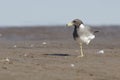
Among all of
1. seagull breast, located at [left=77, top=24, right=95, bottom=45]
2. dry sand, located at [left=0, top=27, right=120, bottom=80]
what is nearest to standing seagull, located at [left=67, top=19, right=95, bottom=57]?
seagull breast, located at [left=77, top=24, right=95, bottom=45]

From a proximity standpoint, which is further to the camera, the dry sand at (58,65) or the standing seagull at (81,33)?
the standing seagull at (81,33)

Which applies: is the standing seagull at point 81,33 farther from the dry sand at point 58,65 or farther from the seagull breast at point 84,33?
the dry sand at point 58,65

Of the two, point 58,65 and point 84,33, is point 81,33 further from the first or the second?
point 58,65

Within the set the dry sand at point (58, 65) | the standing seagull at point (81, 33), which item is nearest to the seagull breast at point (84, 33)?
the standing seagull at point (81, 33)

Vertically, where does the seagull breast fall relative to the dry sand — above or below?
above

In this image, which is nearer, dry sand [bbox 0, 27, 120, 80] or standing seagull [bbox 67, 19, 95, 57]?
dry sand [bbox 0, 27, 120, 80]

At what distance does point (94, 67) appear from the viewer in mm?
15766

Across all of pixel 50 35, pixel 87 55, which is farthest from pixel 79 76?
pixel 50 35

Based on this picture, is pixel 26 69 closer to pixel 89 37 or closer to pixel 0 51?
pixel 89 37

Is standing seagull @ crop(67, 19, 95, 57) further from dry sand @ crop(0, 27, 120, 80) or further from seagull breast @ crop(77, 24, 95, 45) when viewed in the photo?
dry sand @ crop(0, 27, 120, 80)

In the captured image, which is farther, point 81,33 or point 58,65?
point 81,33

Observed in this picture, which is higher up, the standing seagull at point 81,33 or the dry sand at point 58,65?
the standing seagull at point 81,33

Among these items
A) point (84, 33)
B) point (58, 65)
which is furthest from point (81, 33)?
point (58, 65)

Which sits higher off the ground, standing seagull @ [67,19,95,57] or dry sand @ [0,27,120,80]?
standing seagull @ [67,19,95,57]
